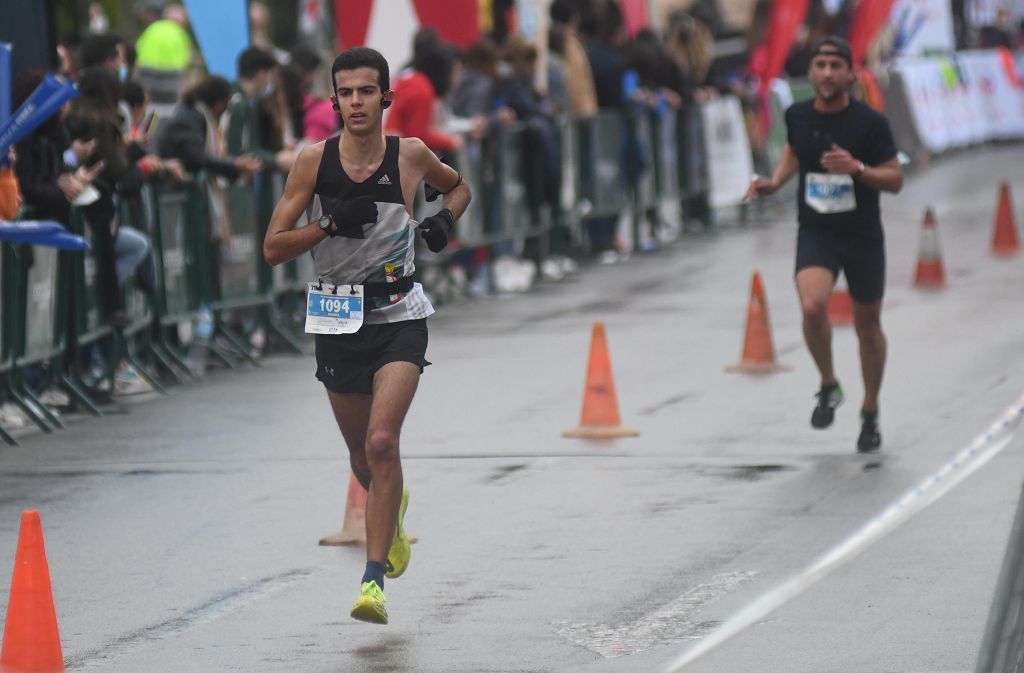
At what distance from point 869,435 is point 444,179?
3824 millimetres

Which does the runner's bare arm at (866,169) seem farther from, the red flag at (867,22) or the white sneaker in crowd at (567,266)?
the red flag at (867,22)

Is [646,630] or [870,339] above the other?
[870,339]

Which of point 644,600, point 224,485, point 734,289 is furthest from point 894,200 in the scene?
point 644,600

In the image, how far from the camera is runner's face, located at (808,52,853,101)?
448 inches

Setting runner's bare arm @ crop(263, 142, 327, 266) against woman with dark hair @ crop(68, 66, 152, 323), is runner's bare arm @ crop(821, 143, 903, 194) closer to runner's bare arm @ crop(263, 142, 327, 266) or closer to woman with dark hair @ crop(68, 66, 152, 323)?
runner's bare arm @ crop(263, 142, 327, 266)

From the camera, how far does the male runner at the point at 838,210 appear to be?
1137 centimetres

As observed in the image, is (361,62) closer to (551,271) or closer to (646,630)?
(646,630)

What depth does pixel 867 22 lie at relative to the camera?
31062 millimetres

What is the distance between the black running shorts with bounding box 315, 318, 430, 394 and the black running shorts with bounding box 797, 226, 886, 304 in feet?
13.3

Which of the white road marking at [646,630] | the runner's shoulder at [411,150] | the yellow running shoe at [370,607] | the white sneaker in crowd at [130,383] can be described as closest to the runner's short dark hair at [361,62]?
the runner's shoulder at [411,150]

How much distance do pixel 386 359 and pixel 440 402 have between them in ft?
18.2

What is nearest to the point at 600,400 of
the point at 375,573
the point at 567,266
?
the point at 375,573

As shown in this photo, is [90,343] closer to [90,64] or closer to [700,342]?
[90,64]

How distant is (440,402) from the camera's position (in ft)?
43.9
